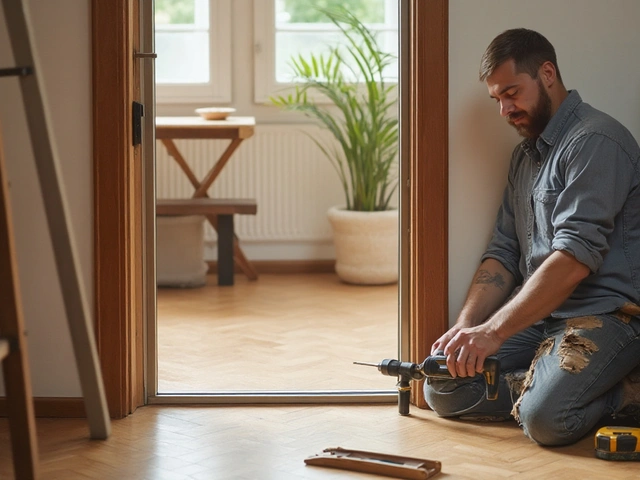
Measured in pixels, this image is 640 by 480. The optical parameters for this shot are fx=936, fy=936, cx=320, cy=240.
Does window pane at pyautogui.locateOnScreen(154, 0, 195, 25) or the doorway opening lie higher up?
window pane at pyautogui.locateOnScreen(154, 0, 195, 25)

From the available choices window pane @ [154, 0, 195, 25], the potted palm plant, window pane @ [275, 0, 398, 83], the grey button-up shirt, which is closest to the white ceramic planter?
the potted palm plant

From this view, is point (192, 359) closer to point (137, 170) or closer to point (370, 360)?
point (370, 360)

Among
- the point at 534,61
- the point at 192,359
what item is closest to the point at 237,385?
the point at 192,359

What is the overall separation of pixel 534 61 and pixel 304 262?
3.24 meters

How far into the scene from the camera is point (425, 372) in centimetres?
267

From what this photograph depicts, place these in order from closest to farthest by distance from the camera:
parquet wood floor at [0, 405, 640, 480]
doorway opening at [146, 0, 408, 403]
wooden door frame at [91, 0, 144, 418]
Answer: parquet wood floor at [0, 405, 640, 480], wooden door frame at [91, 0, 144, 418], doorway opening at [146, 0, 408, 403]

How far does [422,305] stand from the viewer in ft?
9.54

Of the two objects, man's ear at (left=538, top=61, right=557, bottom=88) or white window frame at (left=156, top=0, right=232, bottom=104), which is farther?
white window frame at (left=156, top=0, right=232, bottom=104)

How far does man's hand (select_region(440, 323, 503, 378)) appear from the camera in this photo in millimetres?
2543

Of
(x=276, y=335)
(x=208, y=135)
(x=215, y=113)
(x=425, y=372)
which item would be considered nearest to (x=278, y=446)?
(x=425, y=372)

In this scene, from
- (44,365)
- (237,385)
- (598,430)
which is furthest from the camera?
(237,385)

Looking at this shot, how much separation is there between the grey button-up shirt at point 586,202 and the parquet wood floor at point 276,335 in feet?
2.82

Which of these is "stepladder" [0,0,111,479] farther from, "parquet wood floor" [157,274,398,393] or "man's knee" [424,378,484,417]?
"man's knee" [424,378,484,417]

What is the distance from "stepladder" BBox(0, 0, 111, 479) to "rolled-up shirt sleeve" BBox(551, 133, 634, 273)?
1292 millimetres
